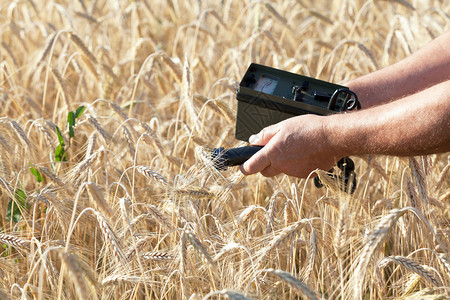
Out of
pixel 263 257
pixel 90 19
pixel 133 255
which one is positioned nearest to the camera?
pixel 263 257

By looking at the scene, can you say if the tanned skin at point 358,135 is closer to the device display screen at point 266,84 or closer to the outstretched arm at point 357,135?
the outstretched arm at point 357,135

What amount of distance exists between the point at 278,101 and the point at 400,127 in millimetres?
510

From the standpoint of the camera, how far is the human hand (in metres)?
2.06

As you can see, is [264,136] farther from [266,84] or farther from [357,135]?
[357,135]

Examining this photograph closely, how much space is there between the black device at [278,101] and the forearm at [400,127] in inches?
6.1

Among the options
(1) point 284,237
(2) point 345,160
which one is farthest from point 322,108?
(1) point 284,237

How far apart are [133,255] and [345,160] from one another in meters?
0.95

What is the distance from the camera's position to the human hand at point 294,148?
2064 mm

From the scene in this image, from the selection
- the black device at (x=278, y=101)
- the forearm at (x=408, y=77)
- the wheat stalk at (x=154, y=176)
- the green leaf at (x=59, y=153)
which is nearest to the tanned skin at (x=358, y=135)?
the black device at (x=278, y=101)

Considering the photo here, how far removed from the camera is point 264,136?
216 cm

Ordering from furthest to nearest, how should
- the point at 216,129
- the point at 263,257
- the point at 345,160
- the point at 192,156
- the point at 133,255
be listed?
the point at 216,129 → the point at 192,156 → the point at 345,160 → the point at 133,255 → the point at 263,257

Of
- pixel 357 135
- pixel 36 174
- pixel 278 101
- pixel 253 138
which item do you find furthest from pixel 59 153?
pixel 357 135

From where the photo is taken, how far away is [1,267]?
6.40ft

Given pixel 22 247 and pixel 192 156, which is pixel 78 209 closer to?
pixel 22 247
